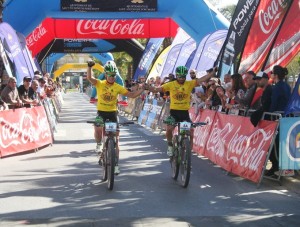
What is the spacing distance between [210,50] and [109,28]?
6149 mm

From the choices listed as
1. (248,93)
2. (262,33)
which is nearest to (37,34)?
(262,33)

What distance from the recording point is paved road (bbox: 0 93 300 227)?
20.6 feet

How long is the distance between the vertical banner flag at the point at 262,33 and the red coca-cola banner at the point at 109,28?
988cm

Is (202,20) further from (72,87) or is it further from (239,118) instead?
(72,87)

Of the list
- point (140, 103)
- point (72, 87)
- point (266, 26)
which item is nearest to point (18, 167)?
point (266, 26)

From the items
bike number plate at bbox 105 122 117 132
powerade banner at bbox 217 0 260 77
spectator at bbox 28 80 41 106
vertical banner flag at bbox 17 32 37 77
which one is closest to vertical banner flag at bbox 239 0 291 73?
powerade banner at bbox 217 0 260 77

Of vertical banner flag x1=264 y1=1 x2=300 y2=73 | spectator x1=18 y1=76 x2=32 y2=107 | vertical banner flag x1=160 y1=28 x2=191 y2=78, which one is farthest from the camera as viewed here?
vertical banner flag x1=160 y1=28 x2=191 y2=78

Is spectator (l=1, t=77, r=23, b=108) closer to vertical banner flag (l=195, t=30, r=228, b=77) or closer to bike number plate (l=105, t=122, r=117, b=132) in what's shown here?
bike number plate (l=105, t=122, r=117, b=132)

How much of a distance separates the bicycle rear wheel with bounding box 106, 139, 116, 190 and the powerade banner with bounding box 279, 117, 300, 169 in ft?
8.75

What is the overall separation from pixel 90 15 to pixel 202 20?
13.1 ft

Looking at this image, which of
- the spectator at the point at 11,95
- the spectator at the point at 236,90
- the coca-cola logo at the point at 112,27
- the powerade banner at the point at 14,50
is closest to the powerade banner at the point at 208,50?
the coca-cola logo at the point at 112,27

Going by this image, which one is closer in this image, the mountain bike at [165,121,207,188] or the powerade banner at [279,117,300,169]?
the mountain bike at [165,121,207,188]

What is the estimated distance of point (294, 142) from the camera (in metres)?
8.60

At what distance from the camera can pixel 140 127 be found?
67.4 ft
